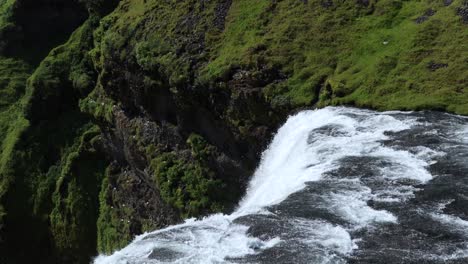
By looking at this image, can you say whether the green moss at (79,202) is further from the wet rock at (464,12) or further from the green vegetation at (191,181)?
Answer: the wet rock at (464,12)

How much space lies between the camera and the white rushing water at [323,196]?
24219mm

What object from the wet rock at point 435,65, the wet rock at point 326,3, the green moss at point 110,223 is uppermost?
the wet rock at point 326,3

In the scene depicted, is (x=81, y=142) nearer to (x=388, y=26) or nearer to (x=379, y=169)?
(x=388, y=26)

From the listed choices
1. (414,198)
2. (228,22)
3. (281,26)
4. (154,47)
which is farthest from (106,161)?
(414,198)

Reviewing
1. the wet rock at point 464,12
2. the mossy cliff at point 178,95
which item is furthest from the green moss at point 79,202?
the wet rock at point 464,12

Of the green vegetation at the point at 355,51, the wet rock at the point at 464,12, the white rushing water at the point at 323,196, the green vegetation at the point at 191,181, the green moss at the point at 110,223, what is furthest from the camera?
the green moss at the point at 110,223

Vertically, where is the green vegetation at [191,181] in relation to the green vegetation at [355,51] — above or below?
below

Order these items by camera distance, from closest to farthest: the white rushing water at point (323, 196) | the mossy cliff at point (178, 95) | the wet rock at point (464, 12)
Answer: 1. the white rushing water at point (323, 196)
2. the mossy cliff at point (178, 95)
3. the wet rock at point (464, 12)

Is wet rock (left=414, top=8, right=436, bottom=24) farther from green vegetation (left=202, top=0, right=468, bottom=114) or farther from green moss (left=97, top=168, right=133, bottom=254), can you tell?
green moss (left=97, top=168, right=133, bottom=254)

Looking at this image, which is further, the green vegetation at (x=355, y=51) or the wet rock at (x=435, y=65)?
the wet rock at (x=435, y=65)

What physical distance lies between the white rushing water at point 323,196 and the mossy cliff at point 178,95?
210 inches

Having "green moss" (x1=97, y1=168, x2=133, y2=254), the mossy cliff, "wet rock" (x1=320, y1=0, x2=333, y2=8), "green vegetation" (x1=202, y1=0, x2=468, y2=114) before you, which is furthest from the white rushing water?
"green moss" (x1=97, y1=168, x2=133, y2=254)

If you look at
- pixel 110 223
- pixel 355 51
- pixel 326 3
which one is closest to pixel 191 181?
pixel 355 51

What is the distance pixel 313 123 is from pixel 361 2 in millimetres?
17006
